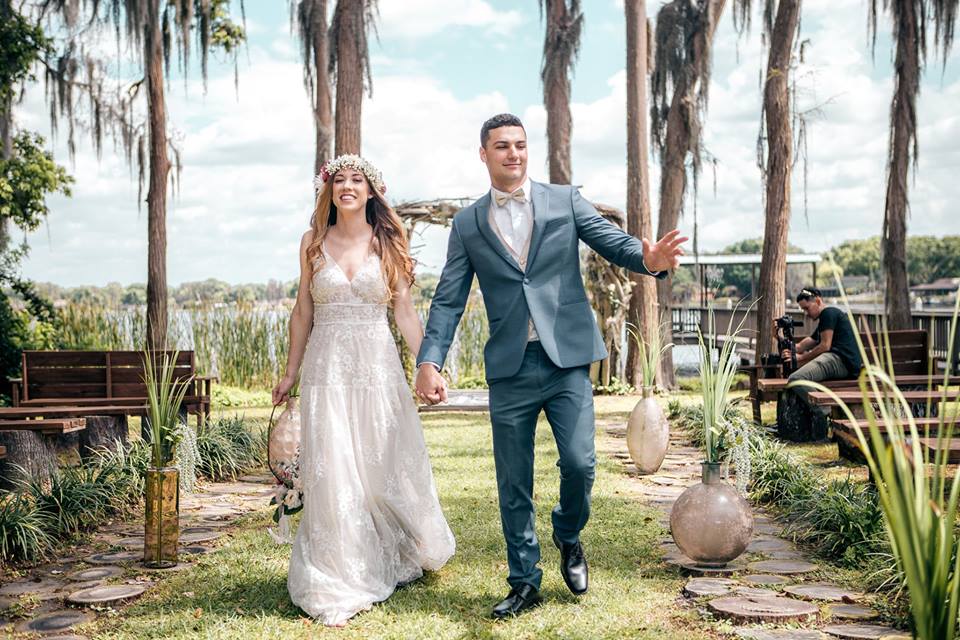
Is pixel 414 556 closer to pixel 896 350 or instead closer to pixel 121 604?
pixel 121 604

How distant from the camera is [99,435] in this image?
7984 mm

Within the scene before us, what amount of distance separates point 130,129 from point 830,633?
15.2 m

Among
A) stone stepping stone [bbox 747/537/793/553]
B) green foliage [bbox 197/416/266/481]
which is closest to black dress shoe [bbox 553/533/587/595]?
stone stepping stone [bbox 747/537/793/553]

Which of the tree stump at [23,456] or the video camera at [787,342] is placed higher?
the video camera at [787,342]

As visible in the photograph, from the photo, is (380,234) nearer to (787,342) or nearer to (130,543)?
(130,543)

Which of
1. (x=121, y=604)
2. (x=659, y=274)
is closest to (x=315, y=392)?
(x=121, y=604)

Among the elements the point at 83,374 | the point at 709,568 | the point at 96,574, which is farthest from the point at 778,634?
the point at 83,374

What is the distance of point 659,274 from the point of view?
3.76 metres

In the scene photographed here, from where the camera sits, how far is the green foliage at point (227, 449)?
771 cm

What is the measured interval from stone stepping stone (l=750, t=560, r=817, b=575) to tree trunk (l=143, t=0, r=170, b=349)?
11.5 metres

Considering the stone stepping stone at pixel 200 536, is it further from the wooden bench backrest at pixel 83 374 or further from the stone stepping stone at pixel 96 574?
the wooden bench backrest at pixel 83 374

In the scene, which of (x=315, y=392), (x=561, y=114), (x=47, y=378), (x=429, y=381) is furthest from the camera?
(x=561, y=114)

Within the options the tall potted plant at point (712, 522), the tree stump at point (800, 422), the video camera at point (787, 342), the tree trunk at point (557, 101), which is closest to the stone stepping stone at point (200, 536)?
the tall potted plant at point (712, 522)

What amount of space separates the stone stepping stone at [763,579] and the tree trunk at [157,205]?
11.6m
